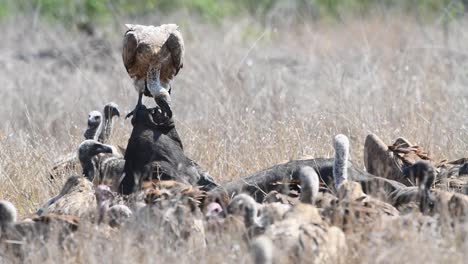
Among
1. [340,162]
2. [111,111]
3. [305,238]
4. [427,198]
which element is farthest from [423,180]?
[111,111]

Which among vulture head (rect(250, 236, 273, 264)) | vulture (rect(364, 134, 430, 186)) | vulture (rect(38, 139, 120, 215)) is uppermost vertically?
vulture head (rect(250, 236, 273, 264))

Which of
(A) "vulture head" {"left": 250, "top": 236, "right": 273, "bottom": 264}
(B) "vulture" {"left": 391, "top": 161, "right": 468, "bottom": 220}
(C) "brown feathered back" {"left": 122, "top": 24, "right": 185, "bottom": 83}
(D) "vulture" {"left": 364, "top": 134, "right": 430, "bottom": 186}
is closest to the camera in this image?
(A) "vulture head" {"left": 250, "top": 236, "right": 273, "bottom": 264}

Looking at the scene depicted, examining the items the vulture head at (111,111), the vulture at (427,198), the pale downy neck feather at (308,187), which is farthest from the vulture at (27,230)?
the vulture head at (111,111)

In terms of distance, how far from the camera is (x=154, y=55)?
7531 mm

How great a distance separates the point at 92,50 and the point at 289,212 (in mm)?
10457

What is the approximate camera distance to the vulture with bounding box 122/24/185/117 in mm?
7516

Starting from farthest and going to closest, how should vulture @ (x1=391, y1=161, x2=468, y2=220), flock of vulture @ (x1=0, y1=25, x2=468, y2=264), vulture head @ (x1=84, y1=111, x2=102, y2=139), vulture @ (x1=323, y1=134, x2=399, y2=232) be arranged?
vulture head @ (x1=84, y1=111, x2=102, y2=139), vulture @ (x1=391, y1=161, x2=468, y2=220), vulture @ (x1=323, y1=134, x2=399, y2=232), flock of vulture @ (x1=0, y1=25, x2=468, y2=264)

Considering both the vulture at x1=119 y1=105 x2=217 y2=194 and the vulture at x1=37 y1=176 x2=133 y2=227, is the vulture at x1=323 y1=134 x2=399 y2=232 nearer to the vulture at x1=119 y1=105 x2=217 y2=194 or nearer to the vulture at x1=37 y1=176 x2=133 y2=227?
the vulture at x1=119 y1=105 x2=217 y2=194

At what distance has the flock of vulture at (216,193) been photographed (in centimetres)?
615

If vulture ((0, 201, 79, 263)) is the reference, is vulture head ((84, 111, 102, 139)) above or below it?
below

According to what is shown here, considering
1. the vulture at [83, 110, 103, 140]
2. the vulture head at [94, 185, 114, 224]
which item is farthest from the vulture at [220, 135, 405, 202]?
the vulture at [83, 110, 103, 140]

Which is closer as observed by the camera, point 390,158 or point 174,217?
point 174,217

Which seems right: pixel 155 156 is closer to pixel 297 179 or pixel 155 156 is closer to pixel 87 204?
pixel 87 204

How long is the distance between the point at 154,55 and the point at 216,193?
3.54 ft
